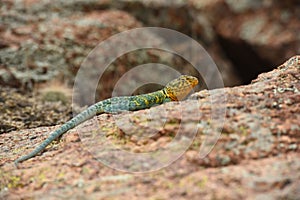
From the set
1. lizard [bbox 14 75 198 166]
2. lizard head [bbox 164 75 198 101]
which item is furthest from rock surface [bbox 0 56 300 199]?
lizard head [bbox 164 75 198 101]

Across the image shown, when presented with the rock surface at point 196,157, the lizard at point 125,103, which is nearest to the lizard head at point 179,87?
the lizard at point 125,103

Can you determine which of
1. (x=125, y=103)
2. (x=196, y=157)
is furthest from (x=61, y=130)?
(x=196, y=157)

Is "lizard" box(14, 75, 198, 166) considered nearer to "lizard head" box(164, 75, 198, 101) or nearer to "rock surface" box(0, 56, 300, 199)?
"lizard head" box(164, 75, 198, 101)

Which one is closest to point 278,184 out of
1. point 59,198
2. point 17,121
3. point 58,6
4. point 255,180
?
point 255,180

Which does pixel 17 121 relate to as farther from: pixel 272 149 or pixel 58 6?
pixel 272 149

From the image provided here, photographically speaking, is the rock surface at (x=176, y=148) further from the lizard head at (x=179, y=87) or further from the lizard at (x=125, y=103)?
the lizard head at (x=179, y=87)

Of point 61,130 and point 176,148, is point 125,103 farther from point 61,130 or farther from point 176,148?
point 176,148
